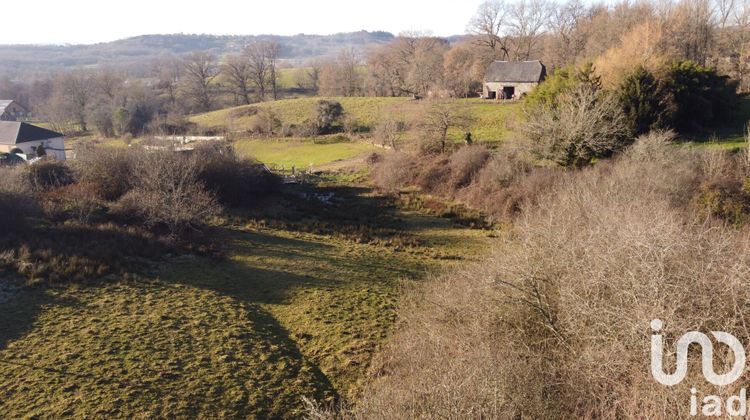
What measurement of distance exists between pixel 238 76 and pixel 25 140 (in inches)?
1487

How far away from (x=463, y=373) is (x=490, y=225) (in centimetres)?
1922

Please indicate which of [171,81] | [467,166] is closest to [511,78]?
[467,166]

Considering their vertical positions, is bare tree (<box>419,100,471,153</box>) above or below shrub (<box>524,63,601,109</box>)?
below

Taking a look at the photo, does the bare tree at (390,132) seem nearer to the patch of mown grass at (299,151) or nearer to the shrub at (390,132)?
the shrub at (390,132)

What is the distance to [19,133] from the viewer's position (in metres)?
41.4

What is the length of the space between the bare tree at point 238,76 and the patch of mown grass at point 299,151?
28339 millimetres

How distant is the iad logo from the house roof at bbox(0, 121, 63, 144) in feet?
163

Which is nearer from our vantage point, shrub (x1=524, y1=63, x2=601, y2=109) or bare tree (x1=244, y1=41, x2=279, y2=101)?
shrub (x1=524, y1=63, x2=601, y2=109)

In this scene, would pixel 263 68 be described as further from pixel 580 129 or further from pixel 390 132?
pixel 580 129

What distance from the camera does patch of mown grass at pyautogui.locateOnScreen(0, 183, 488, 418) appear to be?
9523 mm

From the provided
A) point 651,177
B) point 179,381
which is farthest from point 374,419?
point 651,177

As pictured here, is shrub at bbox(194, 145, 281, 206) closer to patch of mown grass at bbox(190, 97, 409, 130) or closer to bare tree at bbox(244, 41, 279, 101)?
patch of mown grass at bbox(190, 97, 409, 130)

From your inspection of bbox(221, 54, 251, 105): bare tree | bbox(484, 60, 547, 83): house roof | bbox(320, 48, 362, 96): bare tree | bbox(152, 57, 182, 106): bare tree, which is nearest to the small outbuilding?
bbox(152, 57, 182, 106): bare tree

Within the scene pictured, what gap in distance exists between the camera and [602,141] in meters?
24.5
